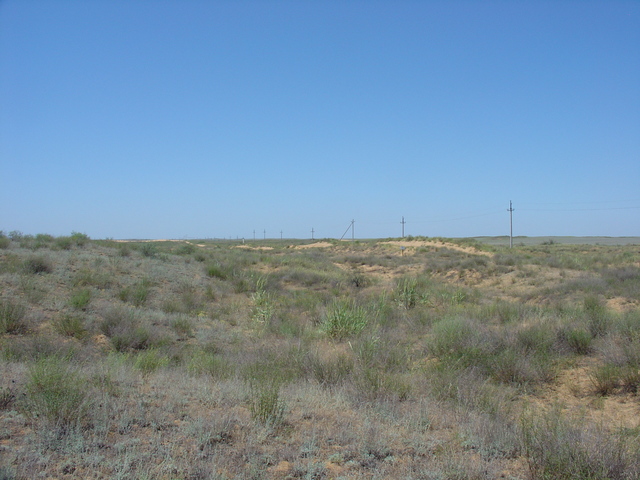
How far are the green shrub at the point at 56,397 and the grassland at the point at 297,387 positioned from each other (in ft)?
0.07

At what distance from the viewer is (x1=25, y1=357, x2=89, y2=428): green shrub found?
4469mm

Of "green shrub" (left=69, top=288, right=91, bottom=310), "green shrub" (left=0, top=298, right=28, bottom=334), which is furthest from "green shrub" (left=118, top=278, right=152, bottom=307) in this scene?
"green shrub" (left=0, top=298, right=28, bottom=334)

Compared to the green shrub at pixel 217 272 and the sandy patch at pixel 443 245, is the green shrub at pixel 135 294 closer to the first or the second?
the green shrub at pixel 217 272

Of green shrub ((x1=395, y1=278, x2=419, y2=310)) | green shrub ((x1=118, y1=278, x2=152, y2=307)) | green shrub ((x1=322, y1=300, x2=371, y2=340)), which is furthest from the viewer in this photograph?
green shrub ((x1=395, y1=278, x2=419, y2=310))

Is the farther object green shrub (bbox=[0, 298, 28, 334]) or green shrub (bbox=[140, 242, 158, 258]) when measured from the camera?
green shrub (bbox=[140, 242, 158, 258])

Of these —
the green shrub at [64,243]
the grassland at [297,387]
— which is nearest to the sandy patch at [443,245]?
the grassland at [297,387]

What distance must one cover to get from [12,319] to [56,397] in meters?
6.58

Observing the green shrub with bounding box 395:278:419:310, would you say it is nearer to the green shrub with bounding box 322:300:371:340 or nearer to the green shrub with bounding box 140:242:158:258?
the green shrub with bounding box 322:300:371:340

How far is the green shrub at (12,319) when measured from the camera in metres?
9.59

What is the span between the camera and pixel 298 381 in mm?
6891

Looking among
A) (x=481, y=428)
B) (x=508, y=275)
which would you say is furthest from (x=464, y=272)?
(x=481, y=428)

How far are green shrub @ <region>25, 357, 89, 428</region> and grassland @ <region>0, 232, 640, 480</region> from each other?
21 mm

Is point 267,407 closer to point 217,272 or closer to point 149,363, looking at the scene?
point 149,363

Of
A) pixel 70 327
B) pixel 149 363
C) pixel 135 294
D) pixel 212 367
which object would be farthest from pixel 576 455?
pixel 135 294
